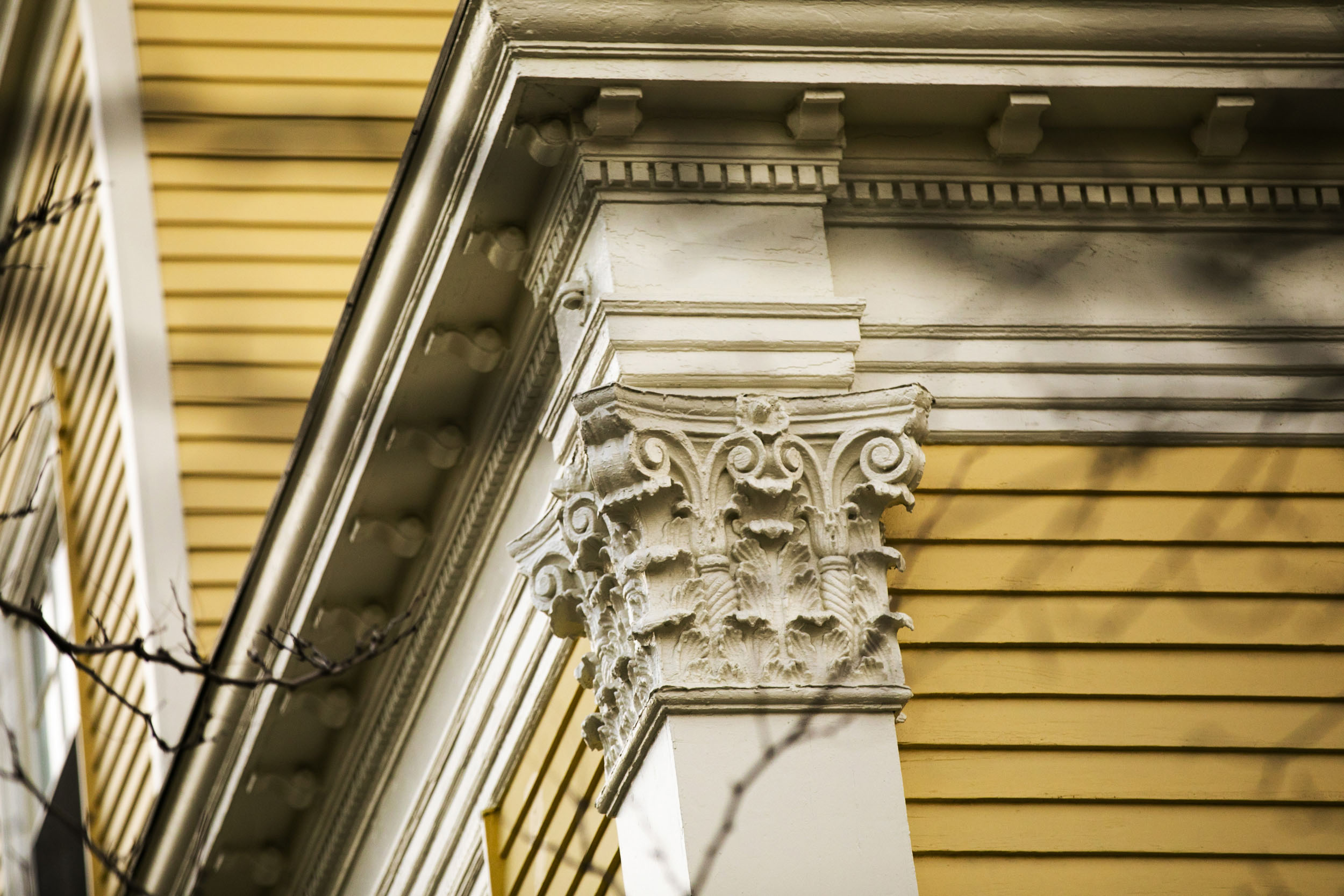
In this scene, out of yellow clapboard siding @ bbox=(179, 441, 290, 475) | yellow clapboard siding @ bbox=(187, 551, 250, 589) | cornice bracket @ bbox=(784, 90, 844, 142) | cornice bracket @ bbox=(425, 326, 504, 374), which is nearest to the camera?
cornice bracket @ bbox=(784, 90, 844, 142)

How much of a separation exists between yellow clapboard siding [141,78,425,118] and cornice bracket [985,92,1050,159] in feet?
19.6

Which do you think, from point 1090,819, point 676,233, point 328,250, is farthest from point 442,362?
point 328,250

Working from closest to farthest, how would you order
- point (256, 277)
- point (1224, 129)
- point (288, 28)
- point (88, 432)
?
point (1224, 129), point (256, 277), point (288, 28), point (88, 432)

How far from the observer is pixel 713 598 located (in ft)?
18.6

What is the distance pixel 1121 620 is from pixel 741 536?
4.13ft

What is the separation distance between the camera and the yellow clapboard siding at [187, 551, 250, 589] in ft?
36.6

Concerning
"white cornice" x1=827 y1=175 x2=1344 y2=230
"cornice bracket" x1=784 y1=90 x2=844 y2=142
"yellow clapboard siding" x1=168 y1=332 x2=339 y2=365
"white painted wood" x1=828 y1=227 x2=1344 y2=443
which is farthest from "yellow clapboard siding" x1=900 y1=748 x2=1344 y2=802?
"yellow clapboard siding" x1=168 y1=332 x2=339 y2=365

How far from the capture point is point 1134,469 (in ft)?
20.9

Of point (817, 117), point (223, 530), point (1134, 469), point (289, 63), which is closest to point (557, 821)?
point (1134, 469)

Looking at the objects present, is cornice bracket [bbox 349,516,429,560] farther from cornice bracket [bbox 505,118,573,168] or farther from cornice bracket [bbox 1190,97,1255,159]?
cornice bracket [bbox 1190,97,1255,159]

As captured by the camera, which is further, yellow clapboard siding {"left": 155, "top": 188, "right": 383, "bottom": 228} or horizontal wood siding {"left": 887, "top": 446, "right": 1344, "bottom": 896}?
yellow clapboard siding {"left": 155, "top": 188, "right": 383, "bottom": 228}

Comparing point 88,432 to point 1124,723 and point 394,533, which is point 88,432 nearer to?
point 394,533

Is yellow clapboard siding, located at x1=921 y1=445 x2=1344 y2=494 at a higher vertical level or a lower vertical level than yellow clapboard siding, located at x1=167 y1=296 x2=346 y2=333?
lower

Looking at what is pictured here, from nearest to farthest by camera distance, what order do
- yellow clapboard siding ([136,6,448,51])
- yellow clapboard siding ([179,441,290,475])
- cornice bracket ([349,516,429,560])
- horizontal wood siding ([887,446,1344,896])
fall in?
horizontal wood siding ([887,446,1344,896])
cornice bracket ([349,516,429,560])
yellow clapboard siding ([179,441,290,475])
yellow clapboard siding ([136,6,448,51])
